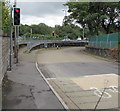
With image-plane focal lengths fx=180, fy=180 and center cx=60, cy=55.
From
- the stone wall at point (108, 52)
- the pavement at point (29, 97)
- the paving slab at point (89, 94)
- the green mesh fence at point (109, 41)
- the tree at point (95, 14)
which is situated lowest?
the paving slab at point (89, 94)

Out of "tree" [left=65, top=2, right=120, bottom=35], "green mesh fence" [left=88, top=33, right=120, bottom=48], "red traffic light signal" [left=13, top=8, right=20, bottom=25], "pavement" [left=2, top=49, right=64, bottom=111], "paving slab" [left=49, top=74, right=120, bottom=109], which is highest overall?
"tree" [left=65, top=2, right=120, bottom=35]

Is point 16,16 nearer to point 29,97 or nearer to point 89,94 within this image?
point 29,97

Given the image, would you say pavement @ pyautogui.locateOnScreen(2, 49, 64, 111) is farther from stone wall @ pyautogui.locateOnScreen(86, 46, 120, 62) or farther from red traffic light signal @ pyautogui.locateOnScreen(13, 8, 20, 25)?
stone wall @ pyautogui.locateOnScreen(86, 46, 120, 62)

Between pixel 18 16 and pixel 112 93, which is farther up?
pixel 18 16

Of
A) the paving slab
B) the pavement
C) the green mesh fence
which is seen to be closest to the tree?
the green mesh fence

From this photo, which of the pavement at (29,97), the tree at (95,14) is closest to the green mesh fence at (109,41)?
the tree at (95,14)

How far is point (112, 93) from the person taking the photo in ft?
23.8

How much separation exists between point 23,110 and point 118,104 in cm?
308

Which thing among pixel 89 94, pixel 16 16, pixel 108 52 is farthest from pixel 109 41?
pixel 89 94

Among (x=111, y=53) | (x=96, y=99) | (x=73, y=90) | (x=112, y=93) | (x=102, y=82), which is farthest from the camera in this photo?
(x=111, y=53)

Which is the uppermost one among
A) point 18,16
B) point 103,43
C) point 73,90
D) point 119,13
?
point 119,13

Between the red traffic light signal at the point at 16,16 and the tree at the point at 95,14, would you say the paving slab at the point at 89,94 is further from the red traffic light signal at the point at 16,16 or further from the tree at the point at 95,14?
the tree at the point at 95,14

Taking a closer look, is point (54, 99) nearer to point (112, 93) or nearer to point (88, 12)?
point (112, 93)

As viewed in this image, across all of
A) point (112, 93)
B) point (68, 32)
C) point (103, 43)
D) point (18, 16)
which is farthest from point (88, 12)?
point (68, 32)
